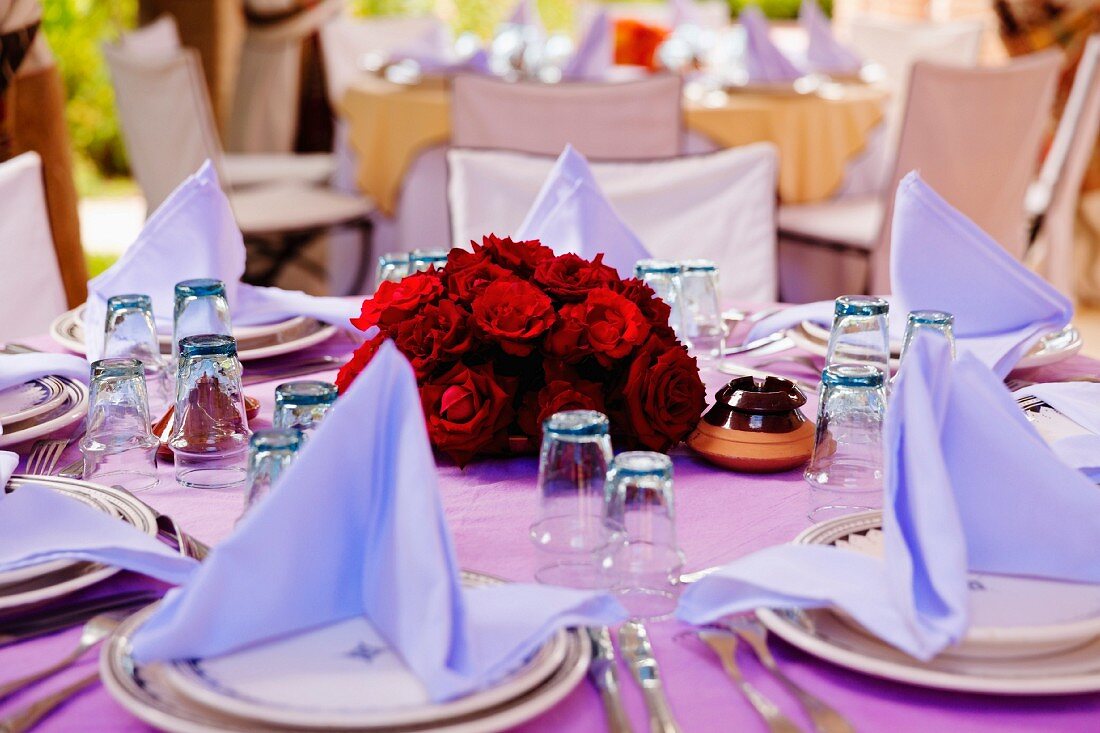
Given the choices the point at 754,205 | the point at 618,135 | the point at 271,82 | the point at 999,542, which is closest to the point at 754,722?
the point at 999,542

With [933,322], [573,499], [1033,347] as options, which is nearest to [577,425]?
[573,499]

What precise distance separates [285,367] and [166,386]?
0.17 meters

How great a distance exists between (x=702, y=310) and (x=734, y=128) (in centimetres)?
210

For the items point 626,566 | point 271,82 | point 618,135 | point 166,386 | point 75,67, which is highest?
point 626,566

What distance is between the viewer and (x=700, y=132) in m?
3.64

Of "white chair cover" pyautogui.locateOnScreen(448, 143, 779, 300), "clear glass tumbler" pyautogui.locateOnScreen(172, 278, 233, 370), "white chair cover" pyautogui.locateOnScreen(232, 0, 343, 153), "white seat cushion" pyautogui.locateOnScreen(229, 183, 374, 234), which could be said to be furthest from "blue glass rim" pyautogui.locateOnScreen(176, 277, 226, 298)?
"white chair cover" pyautogui.locateOnScreen(232, 0, 343, 153)

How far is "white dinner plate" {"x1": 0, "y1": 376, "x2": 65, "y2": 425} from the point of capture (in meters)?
1.33

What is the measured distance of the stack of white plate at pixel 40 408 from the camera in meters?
1.30

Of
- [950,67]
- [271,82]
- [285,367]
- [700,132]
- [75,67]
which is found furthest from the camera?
[75,67]

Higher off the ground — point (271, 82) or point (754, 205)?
point (754, 205)

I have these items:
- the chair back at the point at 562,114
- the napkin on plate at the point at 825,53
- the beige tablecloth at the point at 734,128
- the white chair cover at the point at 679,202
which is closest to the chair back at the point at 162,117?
the beige tablecloth at the point at 734,128

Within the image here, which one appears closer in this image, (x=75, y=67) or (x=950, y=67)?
(x=950, y=67)

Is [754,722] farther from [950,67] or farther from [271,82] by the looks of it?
[271,82]

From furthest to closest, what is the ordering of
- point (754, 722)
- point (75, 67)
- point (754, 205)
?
point (75, 67)
point (754, 205)
point (754, 722)
